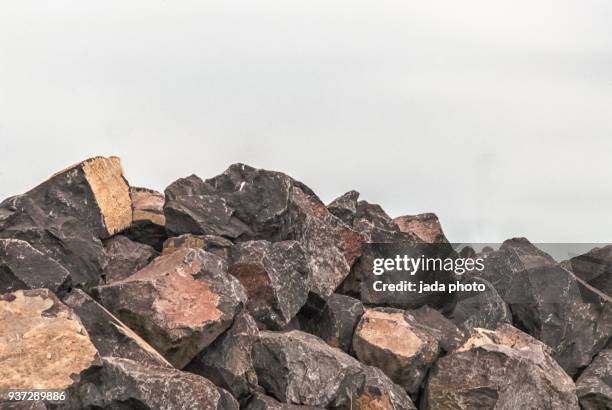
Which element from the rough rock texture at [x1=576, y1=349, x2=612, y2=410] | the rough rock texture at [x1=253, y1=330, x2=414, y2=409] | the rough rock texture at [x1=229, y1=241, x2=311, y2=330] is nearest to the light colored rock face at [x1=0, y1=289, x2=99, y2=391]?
the rough rock texture at [x1=253, y1=330, x2=414, y2=409]

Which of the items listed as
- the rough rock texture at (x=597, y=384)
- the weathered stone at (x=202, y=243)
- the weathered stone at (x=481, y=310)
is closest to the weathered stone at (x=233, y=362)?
the weathered stone at (x=202, y=243)

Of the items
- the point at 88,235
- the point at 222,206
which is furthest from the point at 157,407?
the point at 222,206

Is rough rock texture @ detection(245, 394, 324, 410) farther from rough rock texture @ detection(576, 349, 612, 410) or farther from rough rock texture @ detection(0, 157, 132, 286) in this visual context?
rough rock texture @ detection(576, 349, 612, 410)

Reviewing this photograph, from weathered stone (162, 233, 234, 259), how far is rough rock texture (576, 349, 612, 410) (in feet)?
24.5

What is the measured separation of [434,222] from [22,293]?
11.8 meters

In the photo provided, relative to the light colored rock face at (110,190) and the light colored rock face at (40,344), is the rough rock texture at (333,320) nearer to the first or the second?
the light colored rock face at (110,190)

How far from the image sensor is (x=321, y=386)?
12922 millimetres

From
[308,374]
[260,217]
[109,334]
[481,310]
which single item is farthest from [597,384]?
[109,334]

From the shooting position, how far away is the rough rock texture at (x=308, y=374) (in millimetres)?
12828

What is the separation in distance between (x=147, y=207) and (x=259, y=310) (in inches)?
173

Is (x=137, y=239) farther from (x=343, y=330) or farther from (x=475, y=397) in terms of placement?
(x=475, y=397)

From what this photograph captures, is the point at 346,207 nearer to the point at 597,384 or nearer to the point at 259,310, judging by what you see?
the point at 259,310

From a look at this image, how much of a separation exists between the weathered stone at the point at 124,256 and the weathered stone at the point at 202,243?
45cm

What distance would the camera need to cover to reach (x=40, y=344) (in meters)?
10.6
